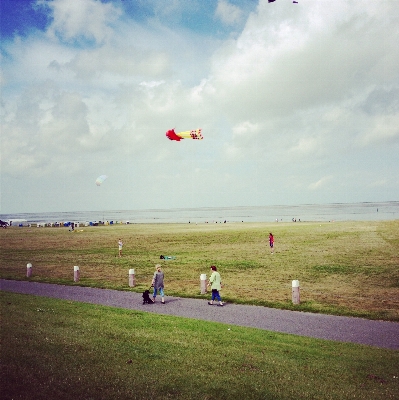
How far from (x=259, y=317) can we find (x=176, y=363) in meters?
5.62

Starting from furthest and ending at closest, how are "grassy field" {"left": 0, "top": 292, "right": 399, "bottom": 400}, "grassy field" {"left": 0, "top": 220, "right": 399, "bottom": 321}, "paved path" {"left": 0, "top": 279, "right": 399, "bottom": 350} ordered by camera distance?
"grassy field" {"left": 0, "top": 220, "right": 399, "bottom": 321}
"paved path" {"left": 0, "top": 279, "right": 399, "bottom": 350}
"grassy field" {"left": 0, "top": 292, "right": 399, "bottom": 400}

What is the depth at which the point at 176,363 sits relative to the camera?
7855 mm

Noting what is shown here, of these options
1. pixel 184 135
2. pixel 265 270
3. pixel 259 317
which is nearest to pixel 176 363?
pixel 259 317

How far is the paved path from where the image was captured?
1075 centimetres

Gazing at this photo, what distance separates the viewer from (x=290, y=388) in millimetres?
6758

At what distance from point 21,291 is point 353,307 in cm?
1483

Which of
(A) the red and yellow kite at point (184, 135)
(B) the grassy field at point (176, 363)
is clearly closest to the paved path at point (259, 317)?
(B) the grassy field at point (176, 363)

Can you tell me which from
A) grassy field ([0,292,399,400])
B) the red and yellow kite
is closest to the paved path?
grassy field ([0,292,399,400])

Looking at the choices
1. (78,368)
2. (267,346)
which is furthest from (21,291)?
(267,346)

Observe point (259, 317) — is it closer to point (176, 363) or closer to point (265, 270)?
point (176, 363)

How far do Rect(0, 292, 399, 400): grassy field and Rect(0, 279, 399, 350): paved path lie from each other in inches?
38.1

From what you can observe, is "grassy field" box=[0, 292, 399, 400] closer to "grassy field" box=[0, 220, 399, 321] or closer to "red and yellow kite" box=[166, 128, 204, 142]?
"grassy field" box=[0, 220, 399, 321]

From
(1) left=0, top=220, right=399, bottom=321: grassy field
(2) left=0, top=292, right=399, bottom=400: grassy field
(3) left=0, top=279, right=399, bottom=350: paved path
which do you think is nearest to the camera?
(2) left=0, top=292, right=399, bottom=400: grassy field

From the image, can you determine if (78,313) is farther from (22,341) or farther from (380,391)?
(380,391)
